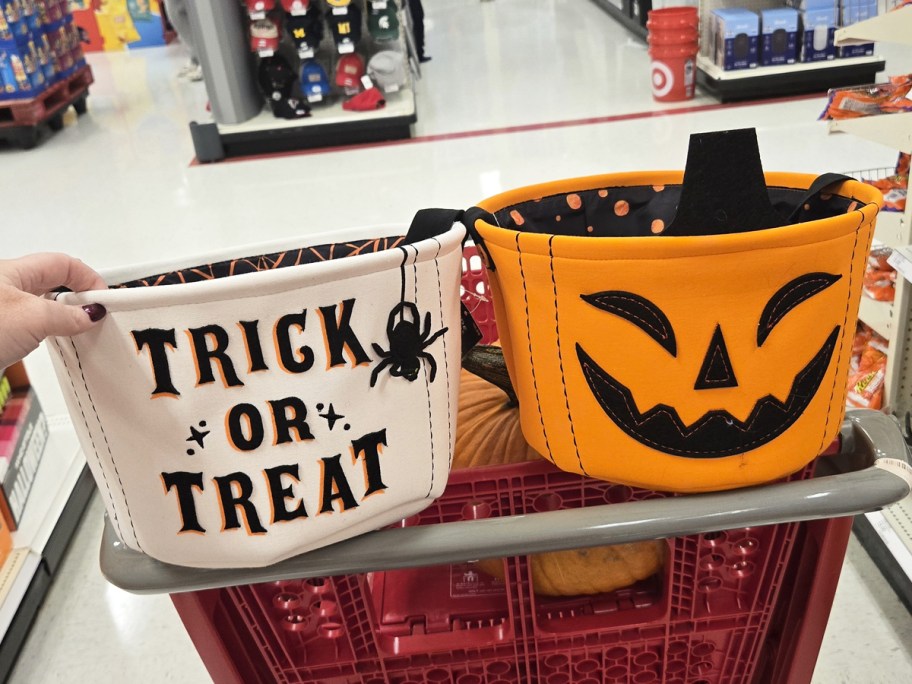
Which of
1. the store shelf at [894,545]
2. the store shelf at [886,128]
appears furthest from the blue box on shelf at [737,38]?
the store shelf at [894,545]

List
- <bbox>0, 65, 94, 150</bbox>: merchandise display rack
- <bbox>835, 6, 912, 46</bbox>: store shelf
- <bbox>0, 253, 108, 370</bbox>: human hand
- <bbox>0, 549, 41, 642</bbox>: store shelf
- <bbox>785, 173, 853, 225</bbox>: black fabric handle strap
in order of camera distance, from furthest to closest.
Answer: <bbox>0, 65, 94, 150</bbox>: merchandise display rack, <bbox>0, 549, 41, 642</bbox>: store shelf, <bbox>835, 6, 912, 46</bbox>: store shelf, <bbox>785, 173, 853, 225</bbox>: black fabric handle strap, <bbox>0, 253, 108, 370</bbox>: human hand

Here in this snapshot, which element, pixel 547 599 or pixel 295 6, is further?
pixel 295 6

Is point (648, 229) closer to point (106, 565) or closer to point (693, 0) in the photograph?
point (106, 565)

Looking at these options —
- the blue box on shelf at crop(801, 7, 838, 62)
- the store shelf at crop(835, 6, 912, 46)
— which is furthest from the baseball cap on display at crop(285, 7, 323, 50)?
the store shelf at crop(835, 6, 912, 46)

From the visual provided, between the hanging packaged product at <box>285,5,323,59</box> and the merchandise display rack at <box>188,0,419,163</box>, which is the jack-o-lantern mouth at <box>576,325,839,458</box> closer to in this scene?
the merchandise display rack at <box>188,0,419,163</box>

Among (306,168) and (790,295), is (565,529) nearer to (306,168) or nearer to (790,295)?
(790,295)

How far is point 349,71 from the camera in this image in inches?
206

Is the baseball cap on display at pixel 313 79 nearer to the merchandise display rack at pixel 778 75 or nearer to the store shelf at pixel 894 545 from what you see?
the merchandise display rack at pixel 778 75

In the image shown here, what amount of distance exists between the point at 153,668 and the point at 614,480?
1245 millimetres

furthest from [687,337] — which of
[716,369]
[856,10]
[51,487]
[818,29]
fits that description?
[856,10]

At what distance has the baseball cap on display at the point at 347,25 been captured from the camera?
4984mm

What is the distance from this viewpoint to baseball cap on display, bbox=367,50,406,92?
5188 millimetres

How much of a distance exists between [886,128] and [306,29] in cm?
401

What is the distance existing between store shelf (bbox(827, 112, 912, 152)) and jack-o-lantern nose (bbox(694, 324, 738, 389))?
3.69 feet
